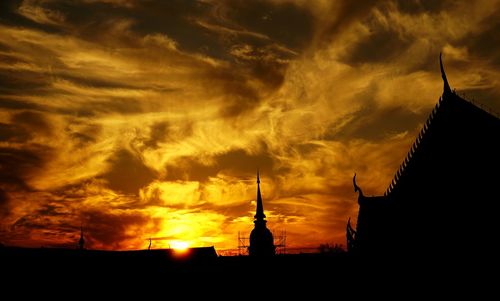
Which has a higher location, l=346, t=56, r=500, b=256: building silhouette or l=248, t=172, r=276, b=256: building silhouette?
l=248, t=172, r=276, b=256: building silhouette

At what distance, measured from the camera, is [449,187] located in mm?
25547

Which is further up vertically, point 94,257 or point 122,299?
point 94,257

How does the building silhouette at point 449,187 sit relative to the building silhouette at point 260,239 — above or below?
below

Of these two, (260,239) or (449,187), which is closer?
(449,187)

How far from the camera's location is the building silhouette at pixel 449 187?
2380 cm

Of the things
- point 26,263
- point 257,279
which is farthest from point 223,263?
point 26,263

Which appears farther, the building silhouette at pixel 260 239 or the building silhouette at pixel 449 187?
the building silhouette at pixel 260 239

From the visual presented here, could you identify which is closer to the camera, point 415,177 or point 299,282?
point 415,177

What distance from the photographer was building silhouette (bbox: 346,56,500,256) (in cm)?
2380

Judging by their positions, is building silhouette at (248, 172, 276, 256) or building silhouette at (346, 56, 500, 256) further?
building silhouette at (248, 172, 276, 256)

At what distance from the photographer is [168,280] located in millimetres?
49812

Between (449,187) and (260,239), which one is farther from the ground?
(260,239)

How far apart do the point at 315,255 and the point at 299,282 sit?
294 inches

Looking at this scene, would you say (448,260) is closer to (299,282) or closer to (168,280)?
(299,282)
